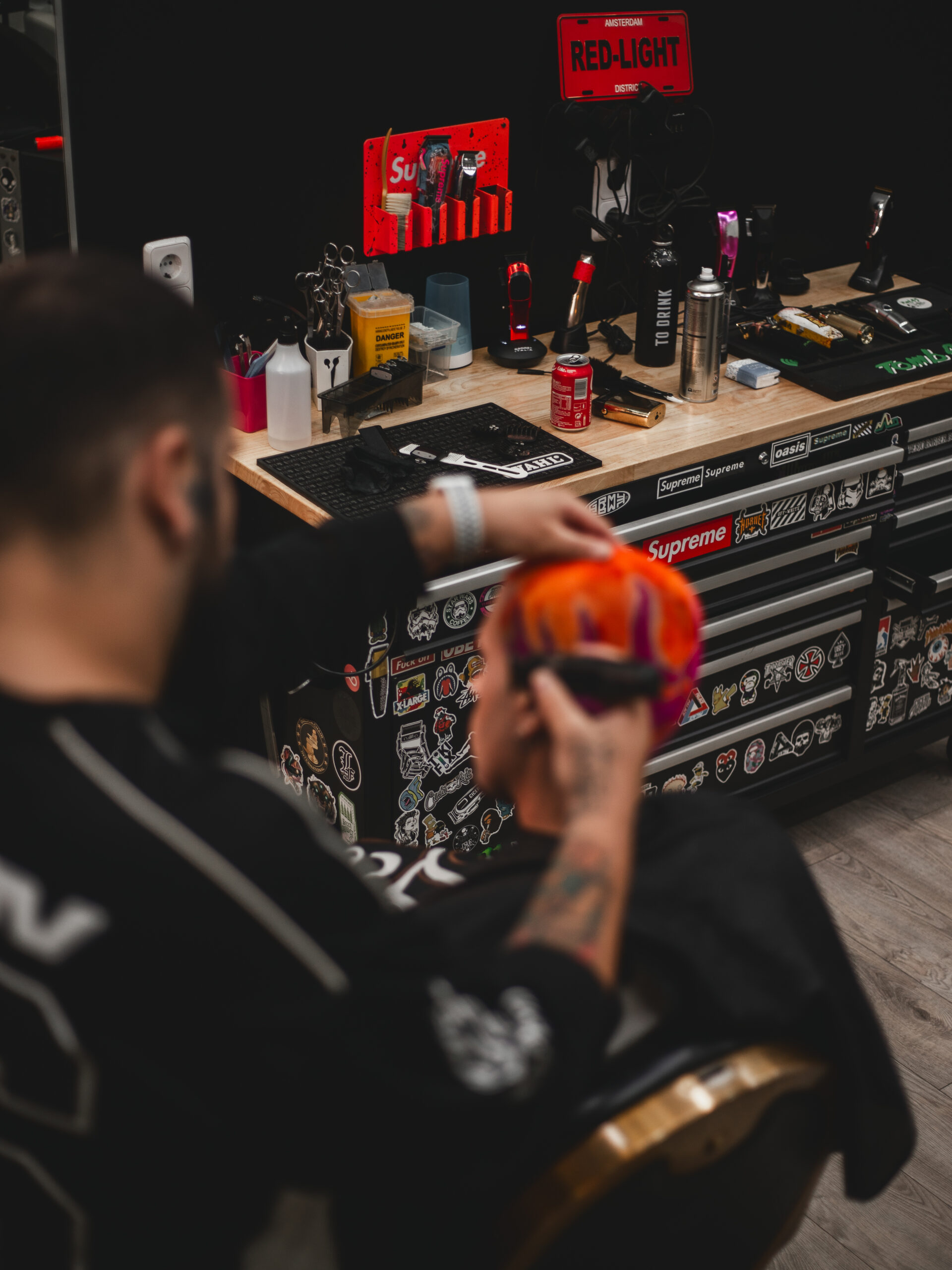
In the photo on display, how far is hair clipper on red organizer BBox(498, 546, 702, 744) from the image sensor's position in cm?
97

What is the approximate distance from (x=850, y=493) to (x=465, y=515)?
148 cm

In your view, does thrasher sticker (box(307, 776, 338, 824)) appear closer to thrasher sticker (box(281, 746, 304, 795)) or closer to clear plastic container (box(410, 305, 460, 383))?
thrasher sticker (box(281, 746, 304, 795))

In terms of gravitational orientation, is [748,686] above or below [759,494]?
below

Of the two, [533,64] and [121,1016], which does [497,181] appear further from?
[121,1016]

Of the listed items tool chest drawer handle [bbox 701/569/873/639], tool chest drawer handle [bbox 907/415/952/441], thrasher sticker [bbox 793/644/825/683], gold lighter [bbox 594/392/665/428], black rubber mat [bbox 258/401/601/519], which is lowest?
thrasher sticker [bbox 793/644/825/683]

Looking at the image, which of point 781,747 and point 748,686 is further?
point 781,747

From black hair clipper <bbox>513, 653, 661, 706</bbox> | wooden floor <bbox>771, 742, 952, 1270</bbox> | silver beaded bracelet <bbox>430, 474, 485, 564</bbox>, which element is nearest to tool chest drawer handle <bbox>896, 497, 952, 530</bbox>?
wooden floor <bbox>771, 742, 952, 1270</bbox>

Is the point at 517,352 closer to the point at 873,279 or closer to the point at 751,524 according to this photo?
the point at 751,524

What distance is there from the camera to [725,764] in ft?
8.52

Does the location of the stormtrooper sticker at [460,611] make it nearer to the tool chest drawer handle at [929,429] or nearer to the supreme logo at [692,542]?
the supreme logo at [692,542]

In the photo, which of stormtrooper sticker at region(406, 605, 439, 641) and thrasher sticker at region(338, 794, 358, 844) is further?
thrasher sticker at region(338, 794, 358, 844)

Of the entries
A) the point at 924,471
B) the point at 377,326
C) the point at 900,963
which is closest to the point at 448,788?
the point at 377,326

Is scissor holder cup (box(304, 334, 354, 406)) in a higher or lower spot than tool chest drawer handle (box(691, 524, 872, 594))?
higher

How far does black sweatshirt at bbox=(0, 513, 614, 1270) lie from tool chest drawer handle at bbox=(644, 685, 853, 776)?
1.61m
